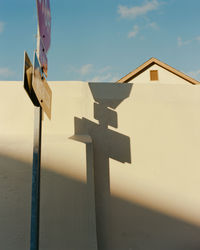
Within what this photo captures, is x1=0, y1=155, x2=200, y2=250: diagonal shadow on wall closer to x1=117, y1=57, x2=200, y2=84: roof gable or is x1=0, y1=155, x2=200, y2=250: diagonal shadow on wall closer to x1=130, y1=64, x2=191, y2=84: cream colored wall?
x1=117, y1=57, x2=200, y2=84: roof gable

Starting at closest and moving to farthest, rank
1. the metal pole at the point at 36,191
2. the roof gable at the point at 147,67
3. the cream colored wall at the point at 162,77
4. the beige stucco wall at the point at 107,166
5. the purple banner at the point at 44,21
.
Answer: the metal pole at the point at 36,191 → the purple banner at the point at 44,21 → the beige stucco wall at the point at 107,166 → the roof gable at the point at 147,67 → the cream colored wall at the point at 162,77

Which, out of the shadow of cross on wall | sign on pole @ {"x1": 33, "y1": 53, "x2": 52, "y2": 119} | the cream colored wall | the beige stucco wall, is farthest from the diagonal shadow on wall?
the cream colored wall

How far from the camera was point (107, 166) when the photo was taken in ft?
16.6

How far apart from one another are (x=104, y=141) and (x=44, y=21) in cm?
308

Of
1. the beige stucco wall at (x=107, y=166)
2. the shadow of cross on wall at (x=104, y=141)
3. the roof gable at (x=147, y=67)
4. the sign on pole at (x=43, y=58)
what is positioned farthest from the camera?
the roof gable at (x=147, y=67)

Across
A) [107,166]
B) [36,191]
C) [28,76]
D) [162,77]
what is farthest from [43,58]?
[162,77]

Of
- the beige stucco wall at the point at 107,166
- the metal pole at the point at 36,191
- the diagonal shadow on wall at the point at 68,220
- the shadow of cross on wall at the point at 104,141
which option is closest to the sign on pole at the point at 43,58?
the metal pole at the point at 36,191

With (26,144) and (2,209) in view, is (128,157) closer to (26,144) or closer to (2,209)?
(26,144)

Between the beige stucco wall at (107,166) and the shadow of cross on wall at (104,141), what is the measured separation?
2cm

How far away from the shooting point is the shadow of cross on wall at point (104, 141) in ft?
15.6

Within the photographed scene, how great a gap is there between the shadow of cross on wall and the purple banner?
2.53 m

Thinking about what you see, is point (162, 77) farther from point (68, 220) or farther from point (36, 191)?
point (36, 191)

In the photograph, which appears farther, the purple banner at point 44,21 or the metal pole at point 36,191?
the purple banner at point 44,21

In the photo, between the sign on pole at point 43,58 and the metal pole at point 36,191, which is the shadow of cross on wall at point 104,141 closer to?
the sign on pole at point 43,58
